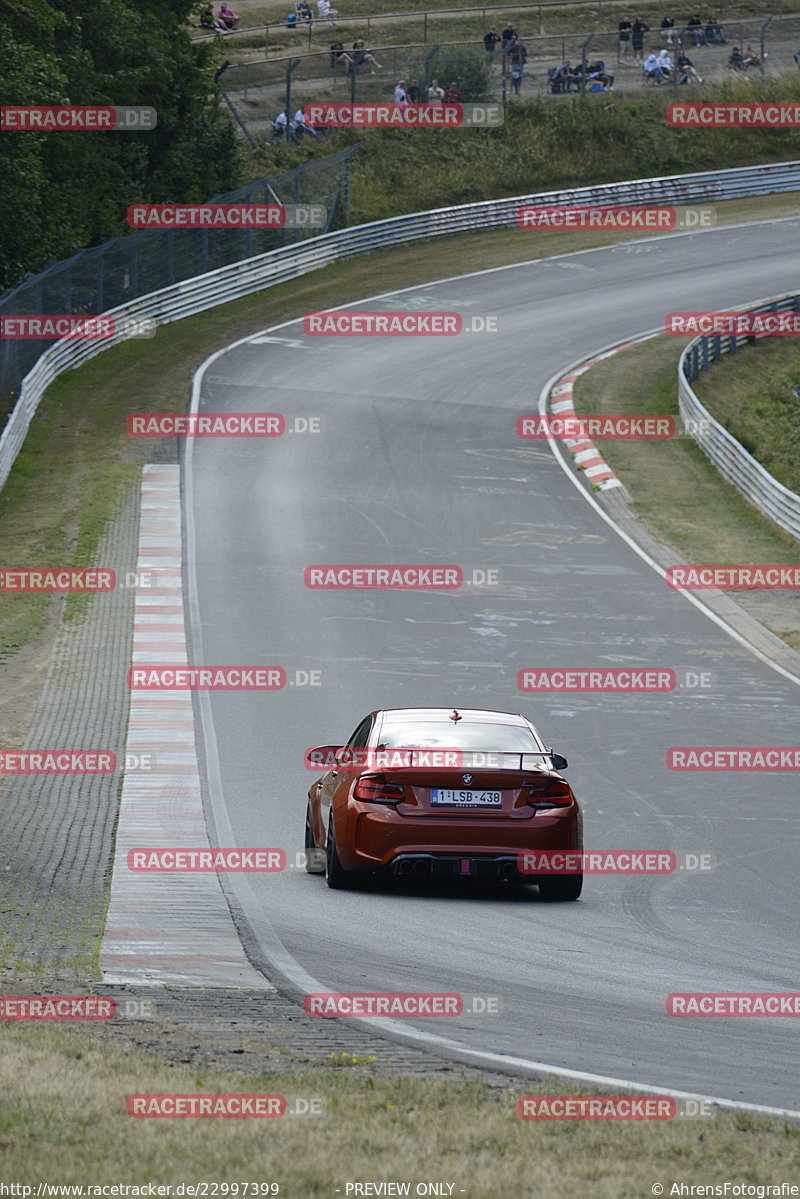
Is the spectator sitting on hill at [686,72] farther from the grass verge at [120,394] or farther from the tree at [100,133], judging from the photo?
the tree at [100,133]

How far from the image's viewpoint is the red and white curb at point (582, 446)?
31967mm

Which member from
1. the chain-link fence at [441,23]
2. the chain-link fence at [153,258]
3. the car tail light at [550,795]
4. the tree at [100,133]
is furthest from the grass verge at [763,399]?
the chain-link fence at [441,23]

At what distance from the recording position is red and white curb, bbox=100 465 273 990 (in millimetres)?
8636

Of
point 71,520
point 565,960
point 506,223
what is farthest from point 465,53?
point 565,960

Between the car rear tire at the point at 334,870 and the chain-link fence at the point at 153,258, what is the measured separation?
2426cm

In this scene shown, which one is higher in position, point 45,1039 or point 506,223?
point 506,223

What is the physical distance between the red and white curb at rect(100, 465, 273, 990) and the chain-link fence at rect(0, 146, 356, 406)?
13968mm

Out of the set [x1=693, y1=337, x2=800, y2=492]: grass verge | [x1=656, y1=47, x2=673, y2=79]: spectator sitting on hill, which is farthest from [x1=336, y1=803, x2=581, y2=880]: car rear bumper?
[x1=656, y1=47, x2=673, y2=79]: spectator sitting on hill

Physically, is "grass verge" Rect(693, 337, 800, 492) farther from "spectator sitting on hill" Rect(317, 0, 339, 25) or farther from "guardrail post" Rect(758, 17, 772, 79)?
"spectator sitting on hill" Rect(317, 0, 339, 25)

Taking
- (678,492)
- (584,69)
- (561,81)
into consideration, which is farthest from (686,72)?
(678,492)

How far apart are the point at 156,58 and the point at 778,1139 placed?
45.9 meters

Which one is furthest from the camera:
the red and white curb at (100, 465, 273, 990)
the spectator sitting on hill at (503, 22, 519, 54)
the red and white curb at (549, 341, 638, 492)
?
the spectator sitting on hill at (503, 22, 519, 54)

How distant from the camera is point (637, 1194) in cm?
515

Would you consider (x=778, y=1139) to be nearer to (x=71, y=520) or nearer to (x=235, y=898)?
(x=235, y=898)
